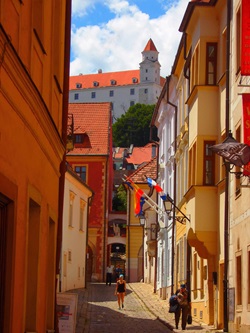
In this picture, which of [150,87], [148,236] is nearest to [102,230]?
[148,236]

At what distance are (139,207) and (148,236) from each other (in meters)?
8.87

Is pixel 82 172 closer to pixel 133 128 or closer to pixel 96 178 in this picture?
pixel 96 178

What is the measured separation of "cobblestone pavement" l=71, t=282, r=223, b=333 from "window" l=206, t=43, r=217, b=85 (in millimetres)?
6916

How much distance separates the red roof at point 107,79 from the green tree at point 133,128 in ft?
131

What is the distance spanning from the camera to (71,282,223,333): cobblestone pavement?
2262cm

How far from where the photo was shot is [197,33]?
23.8 metres

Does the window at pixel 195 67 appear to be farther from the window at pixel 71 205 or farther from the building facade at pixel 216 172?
the window at pixel 71 205

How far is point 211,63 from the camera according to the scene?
76.6ft

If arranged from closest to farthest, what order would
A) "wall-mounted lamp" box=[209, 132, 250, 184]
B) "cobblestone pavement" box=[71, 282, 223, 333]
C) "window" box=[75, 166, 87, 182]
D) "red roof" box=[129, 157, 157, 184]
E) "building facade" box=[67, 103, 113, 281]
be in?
1. "wall-mounted lamp" box=[209, 132, 250, 184]
2. "cobblestone pavement" box=[71, 282, 223, 333]
3. "red roof" box=[129, 157, 157, 184]
4. "building facade" box=[67, 103, 113, 281]
5. "window" box=[75, 166, 87, 182]

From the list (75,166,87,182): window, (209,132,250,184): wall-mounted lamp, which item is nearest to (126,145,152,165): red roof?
(75,166,87,182): window

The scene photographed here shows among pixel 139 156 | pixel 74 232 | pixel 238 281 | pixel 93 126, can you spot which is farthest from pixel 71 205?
pixel 139 156

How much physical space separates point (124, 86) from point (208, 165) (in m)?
151

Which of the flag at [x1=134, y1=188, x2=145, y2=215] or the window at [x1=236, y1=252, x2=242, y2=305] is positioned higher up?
the flag at [x1=134, y1=188, x2=145, y2=215]

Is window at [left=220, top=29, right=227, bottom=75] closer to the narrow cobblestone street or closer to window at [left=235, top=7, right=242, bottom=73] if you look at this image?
window at [left=235, top=7, right=242, bottom=73]
